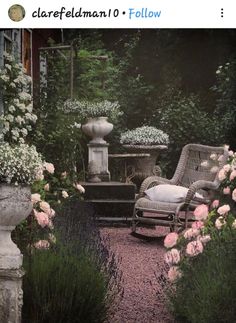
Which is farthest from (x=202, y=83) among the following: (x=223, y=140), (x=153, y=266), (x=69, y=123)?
(x=153, y=266)

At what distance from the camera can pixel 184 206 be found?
22.0ft

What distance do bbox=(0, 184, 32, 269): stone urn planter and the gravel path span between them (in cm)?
76

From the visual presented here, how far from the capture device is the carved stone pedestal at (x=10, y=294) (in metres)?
3.38

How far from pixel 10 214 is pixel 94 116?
6084mm

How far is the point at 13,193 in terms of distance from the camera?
330 cm

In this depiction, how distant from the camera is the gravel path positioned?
409 centimetres

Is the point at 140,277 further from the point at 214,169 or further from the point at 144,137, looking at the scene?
the point at 144,137

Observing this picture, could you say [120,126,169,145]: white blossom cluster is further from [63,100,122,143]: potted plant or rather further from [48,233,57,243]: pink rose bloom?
[48,233,57,243]: pink rose bloom

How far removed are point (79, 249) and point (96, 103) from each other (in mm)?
5600

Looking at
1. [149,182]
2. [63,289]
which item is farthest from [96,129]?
[63,289]

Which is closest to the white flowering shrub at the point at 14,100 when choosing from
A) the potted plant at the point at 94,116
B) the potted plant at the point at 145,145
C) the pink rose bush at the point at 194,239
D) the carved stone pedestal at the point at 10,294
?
the pink rose bush at the point at 194,239
